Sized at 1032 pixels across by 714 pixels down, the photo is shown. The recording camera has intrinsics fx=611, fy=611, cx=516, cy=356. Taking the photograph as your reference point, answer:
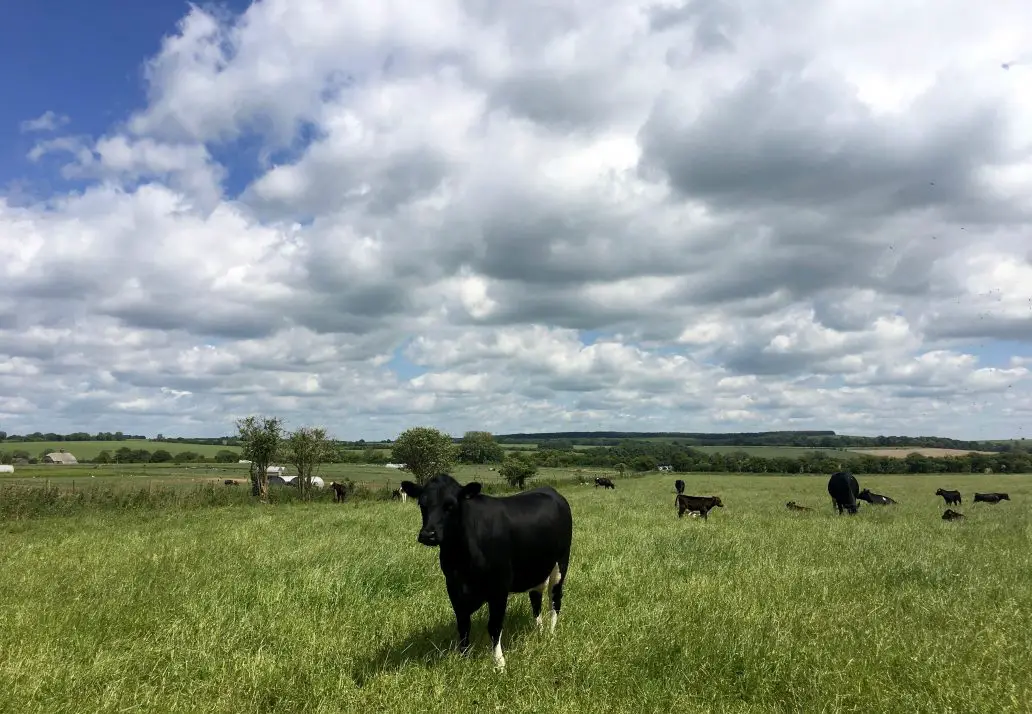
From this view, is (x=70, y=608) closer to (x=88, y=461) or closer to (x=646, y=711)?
(x=646, y=711)

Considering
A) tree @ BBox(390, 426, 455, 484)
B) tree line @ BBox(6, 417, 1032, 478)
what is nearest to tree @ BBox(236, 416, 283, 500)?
tree line @ BBox(6, 417, 1032, 478)

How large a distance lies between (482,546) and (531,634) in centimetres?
162

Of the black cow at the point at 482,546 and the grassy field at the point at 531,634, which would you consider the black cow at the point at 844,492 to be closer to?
the grassy field at the point at 531,634

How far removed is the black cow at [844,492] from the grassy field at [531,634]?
14.5 m

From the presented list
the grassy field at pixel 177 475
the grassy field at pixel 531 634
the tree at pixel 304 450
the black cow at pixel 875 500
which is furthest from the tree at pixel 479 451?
the grassy field at pixel 531 634

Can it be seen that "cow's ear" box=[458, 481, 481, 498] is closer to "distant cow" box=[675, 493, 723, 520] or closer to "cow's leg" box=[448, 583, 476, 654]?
"cow's leg" box=[448, 583, 476, 654]

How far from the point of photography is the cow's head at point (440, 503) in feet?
22.3

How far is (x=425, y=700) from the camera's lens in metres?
5.75

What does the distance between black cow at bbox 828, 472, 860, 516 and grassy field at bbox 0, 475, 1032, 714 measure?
14.5 metres

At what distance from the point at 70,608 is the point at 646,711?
7.88 metres

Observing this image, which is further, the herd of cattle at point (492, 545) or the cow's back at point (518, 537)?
the cow's back at point (518, 537)

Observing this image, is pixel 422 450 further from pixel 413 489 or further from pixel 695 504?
pixel 413 489

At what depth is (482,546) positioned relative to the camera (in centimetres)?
732

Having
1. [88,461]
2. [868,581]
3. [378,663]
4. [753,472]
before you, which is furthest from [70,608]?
[88,461]
